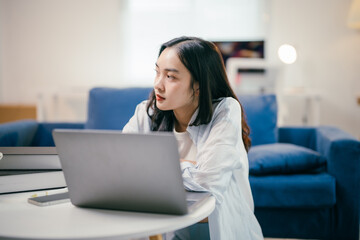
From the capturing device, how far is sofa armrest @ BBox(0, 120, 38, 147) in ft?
6.76

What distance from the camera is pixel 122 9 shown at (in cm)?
425

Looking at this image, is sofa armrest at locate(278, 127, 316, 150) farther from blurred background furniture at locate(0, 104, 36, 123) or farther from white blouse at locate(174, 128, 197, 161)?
blurred background furniture at locate(0, 104, 36, 123)

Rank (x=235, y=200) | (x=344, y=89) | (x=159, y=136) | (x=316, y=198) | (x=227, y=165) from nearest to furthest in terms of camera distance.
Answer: (x=159, y=136) < (x=227, y=165) < (x=235, y=200) < (x=316, y=198) < (x=344, y=89)

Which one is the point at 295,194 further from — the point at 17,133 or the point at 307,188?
the point at 17,133

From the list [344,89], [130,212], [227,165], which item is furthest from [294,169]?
[344,89]

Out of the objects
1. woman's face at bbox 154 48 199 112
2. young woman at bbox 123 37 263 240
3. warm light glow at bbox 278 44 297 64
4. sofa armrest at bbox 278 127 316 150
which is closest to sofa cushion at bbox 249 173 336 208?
sofa armrest at bbox 278 127 316 150

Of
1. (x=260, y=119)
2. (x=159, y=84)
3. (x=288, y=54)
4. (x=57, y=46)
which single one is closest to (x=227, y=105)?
(x=159, y=84)

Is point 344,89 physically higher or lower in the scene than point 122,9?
lower

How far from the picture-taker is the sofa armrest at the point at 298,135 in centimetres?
239

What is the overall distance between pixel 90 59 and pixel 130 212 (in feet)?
12.1

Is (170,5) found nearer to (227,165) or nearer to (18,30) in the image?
(18,30)

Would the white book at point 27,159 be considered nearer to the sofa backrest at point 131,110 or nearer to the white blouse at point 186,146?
the white blouse at point 186,146

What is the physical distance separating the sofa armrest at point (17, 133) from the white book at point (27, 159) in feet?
3.72

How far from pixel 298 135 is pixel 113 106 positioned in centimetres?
104
